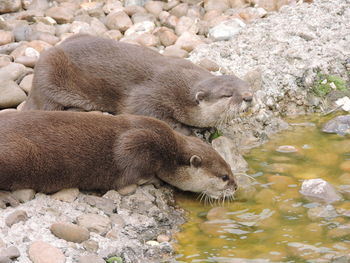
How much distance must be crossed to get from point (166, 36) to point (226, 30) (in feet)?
1.94

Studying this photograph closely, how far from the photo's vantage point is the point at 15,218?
183 inches

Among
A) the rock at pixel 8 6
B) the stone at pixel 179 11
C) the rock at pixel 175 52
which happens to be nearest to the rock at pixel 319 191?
the rock at pixel 175 52

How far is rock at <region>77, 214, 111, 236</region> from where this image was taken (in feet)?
15.6

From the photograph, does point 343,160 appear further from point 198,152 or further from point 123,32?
point 123,32

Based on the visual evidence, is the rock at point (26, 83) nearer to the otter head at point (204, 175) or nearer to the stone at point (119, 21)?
the stone at point (119, 21)

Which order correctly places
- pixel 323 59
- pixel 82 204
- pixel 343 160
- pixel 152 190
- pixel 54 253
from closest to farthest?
pixel 54 253 < pixel 82 204 < pixel 152 190 < pixel 343 160 < pixel 323 59

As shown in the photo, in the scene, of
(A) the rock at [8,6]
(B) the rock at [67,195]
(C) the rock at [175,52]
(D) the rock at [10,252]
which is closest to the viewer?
(D) the rock at [10,252]

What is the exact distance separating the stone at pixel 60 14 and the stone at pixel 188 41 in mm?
1272

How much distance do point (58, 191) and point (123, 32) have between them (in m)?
3.15

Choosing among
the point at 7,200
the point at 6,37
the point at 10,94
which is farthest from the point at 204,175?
the point at 6,37

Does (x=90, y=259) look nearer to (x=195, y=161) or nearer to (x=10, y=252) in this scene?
(x=10, y=252)

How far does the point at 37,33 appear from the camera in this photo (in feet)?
24.5

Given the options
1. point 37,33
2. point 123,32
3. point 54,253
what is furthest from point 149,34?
point 54,253

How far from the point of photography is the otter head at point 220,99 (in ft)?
19.5
